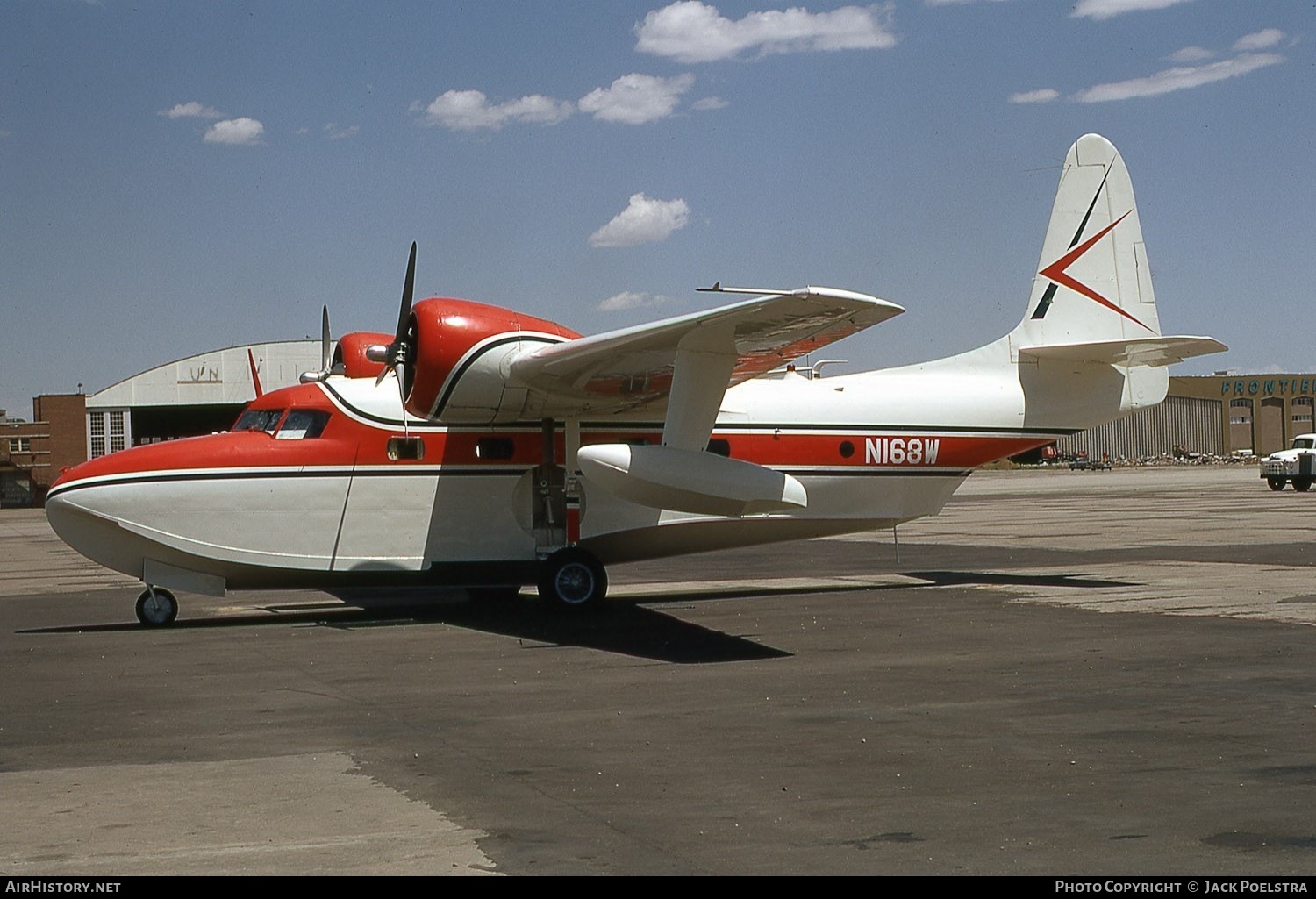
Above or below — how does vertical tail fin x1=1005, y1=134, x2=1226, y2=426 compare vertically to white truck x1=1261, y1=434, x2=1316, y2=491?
above

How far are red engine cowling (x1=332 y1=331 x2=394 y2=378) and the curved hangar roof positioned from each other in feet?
146

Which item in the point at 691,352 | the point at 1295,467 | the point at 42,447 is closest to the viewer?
the point at 691,352

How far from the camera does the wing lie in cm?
1250

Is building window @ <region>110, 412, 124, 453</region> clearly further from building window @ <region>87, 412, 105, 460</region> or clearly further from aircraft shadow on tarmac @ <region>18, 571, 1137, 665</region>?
aircraft shadow on tarmac @ <region>18, 571, 1137, 665</region>

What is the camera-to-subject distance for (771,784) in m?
7.32

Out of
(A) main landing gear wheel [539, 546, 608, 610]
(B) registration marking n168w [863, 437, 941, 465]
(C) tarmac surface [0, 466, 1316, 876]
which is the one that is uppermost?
(B) registration marking n168w [863, 437, 941, 465]

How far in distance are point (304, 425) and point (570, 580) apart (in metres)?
3.85

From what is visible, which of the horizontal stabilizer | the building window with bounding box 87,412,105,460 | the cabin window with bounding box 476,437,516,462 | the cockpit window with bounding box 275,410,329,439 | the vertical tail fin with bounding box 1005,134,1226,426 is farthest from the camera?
the building window with bounding box 87,412,105,460

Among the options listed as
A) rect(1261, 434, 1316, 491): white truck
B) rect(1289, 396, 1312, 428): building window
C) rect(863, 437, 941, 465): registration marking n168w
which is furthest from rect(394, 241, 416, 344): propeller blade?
rect(1289, 396, 1312, 428): building window

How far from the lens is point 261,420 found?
16516mm

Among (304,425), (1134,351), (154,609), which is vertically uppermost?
(1134,351)

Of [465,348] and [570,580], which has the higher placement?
[465,348]

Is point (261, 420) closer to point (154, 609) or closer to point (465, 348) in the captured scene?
point (154, 609)

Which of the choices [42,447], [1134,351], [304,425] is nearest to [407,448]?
[304,425]
